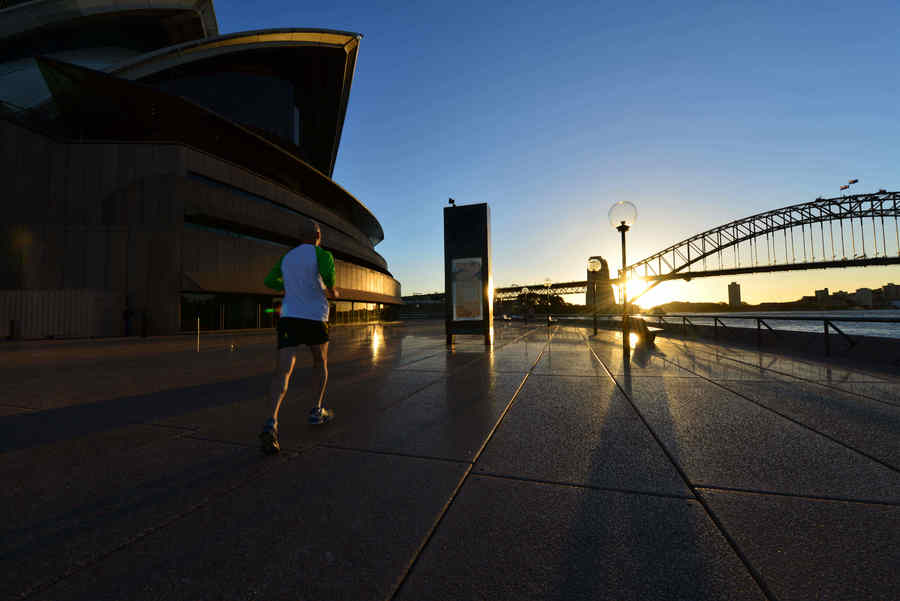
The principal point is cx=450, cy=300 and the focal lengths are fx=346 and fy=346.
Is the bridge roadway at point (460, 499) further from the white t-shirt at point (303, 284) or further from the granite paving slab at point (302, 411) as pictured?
the white t-shirt at point (303, 284)

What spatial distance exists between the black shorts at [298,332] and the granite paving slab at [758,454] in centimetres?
312

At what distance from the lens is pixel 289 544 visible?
1.58 meters

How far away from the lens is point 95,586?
51.7 inches

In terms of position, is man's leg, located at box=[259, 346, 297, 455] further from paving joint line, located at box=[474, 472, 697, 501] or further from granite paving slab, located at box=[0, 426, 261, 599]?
paving joint line, located at box=[474, 472, 697, 501]

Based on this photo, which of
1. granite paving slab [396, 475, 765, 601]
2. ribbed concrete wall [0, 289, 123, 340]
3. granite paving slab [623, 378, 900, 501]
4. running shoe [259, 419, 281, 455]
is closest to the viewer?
granite paving slab [396, 475, 765, 601]

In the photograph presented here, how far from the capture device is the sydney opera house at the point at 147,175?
1758cm

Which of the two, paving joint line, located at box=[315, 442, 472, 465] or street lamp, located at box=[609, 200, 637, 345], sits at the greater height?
street lamp, located at box=[609, 200, 637, 345]

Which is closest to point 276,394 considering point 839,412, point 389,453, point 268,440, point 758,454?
point 268,440

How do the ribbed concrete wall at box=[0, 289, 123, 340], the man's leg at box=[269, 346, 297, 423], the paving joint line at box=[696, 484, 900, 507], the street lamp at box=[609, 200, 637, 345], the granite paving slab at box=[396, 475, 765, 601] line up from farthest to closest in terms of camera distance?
the ribbed concrete wall at box=[0, 289, 123, 340] < the street lamp at box=[609, 200, 637, 345] < the man's leg at box=[269, 346, 297, 423] < the paving joint line at box=[696, 484, 900, 507] < the granite paving slab at box=[396, 475, 765, 601]

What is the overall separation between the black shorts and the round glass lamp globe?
9145 mm

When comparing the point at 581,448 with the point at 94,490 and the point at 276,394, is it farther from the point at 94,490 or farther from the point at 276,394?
the point at 94,490

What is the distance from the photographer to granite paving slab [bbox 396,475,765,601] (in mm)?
1290

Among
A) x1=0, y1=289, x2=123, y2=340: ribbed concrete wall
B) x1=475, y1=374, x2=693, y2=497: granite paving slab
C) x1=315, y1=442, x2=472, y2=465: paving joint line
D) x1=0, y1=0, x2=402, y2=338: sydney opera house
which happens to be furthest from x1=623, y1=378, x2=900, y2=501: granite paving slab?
x1=0, y1=289, x2=123, y2=340: ribbed concrete wall

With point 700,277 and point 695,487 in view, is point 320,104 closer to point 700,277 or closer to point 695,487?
point 695,487
